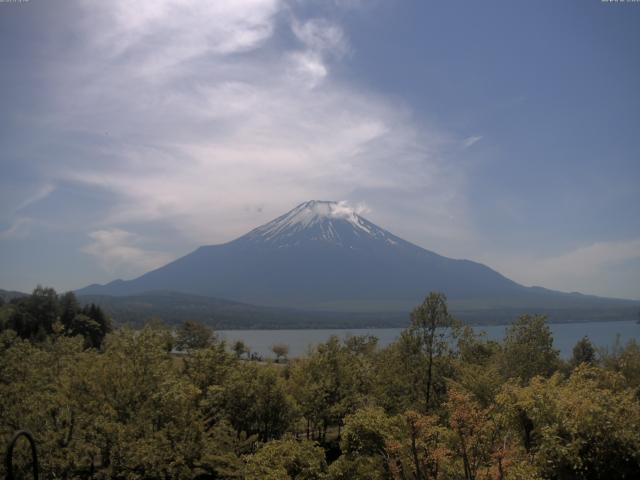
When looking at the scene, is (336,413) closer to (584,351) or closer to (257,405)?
(257,405)

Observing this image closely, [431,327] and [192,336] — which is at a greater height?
[431,327]

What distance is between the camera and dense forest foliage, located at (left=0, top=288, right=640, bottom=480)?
13.8 meters

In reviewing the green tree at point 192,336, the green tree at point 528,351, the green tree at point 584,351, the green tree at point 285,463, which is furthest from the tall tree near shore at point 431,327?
the green tree at point 192,336

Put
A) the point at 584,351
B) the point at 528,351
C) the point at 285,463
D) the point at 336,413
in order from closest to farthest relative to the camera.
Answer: the point at 285,463 → the point at 336,413 → the point at 528,351 → the point at 584,351

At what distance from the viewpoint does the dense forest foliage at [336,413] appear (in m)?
13.8

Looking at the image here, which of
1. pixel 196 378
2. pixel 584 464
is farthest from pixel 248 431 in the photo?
pixel 584 464

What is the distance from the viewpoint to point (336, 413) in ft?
80.8

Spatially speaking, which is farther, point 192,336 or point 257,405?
point 192,336

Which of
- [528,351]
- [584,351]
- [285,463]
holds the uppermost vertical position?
[528,351]

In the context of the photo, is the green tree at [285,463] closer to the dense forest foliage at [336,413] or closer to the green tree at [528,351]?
the dense forest foliage at [336,413]

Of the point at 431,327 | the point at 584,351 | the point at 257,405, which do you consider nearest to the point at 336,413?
the point at 257,405

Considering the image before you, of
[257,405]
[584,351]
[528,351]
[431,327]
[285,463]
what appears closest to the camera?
[285,463]

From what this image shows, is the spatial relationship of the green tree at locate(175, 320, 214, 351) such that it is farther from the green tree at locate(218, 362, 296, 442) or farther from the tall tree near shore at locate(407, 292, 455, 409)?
the tall tree near shore at locate(407, 292, 455, 409)

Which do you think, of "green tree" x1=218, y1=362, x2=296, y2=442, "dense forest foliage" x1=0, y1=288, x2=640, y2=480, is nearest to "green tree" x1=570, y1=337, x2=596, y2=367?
"dense forest foliage" x1=0, y1=288, x2=640, y2=480
